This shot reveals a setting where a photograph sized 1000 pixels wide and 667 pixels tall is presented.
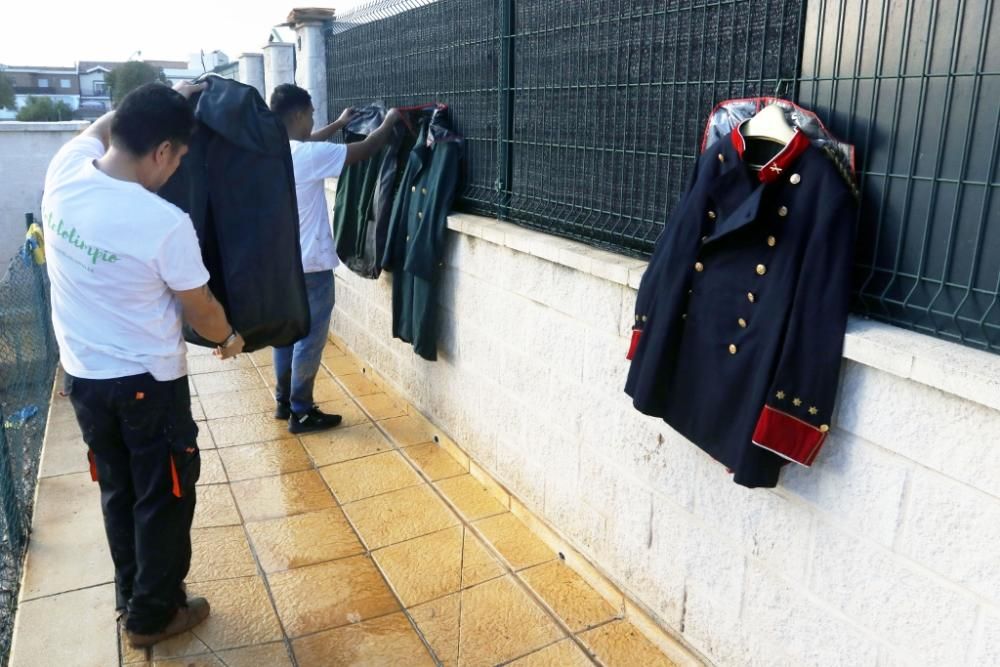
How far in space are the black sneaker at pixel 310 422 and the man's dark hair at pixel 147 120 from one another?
259 cm

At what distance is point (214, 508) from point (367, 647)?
139 cm

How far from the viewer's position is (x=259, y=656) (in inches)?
114

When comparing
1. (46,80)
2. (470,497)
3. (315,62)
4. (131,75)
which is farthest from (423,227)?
(46,80)

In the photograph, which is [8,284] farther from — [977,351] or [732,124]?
[977,351]

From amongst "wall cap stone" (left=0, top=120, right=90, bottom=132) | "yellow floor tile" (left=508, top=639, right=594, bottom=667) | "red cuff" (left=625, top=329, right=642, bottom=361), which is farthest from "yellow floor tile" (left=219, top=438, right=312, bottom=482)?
"wall cap stone" (left=0, top=120, right=90, bottom=132)

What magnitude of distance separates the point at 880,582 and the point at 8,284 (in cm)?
482

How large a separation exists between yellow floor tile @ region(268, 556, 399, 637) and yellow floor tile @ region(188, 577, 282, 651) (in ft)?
0.18

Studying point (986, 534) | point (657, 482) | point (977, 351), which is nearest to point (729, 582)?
point (657, 482)

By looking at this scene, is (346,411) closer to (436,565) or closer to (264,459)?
(264,459)

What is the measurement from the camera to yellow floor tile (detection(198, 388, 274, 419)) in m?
5.20

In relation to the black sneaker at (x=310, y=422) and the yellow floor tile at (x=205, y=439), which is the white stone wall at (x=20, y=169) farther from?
the black sneaker at (x=310, y=422)

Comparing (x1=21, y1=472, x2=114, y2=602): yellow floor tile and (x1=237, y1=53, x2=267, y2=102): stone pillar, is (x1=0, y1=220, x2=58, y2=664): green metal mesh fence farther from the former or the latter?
(x1=237, y1=53, x2=267, y2=102): stone pillar

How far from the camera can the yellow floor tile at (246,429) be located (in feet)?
15.7

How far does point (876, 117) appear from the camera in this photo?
6.88 ft
